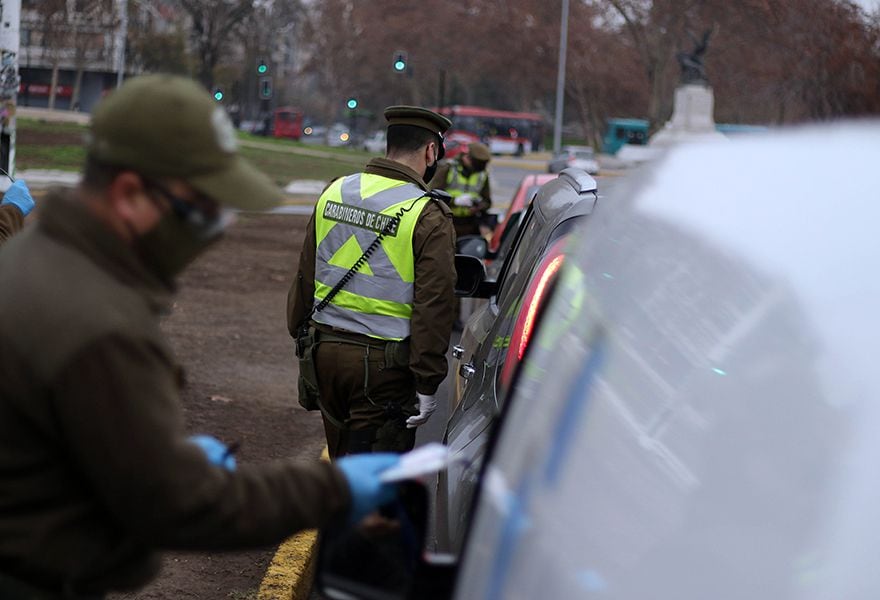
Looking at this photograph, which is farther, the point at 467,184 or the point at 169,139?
the point at 467,184

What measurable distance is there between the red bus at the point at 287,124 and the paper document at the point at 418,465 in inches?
3317

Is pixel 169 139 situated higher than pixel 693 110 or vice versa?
pixel 693 110

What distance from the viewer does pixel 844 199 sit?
6.83 feet

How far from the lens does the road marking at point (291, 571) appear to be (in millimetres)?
5027

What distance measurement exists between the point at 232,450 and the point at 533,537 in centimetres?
78

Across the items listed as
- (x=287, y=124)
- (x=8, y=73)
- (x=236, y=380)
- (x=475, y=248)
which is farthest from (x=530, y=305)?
(x=287, y=124)

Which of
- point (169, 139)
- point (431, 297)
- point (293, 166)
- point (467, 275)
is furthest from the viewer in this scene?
point (293, 166)

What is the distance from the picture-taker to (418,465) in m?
2.34

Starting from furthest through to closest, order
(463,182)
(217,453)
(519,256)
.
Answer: (463,182) → (519,256) → (217,453)

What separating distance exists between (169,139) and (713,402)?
1.02 m

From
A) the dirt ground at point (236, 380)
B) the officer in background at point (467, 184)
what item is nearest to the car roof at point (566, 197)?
the dirt ground at point (236, 380)

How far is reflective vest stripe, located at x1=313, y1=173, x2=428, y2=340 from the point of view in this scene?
4.98 m

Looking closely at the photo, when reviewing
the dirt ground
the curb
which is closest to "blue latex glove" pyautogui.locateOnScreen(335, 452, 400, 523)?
the curb

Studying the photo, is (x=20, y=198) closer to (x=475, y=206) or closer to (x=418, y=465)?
(x=418, y=465)
